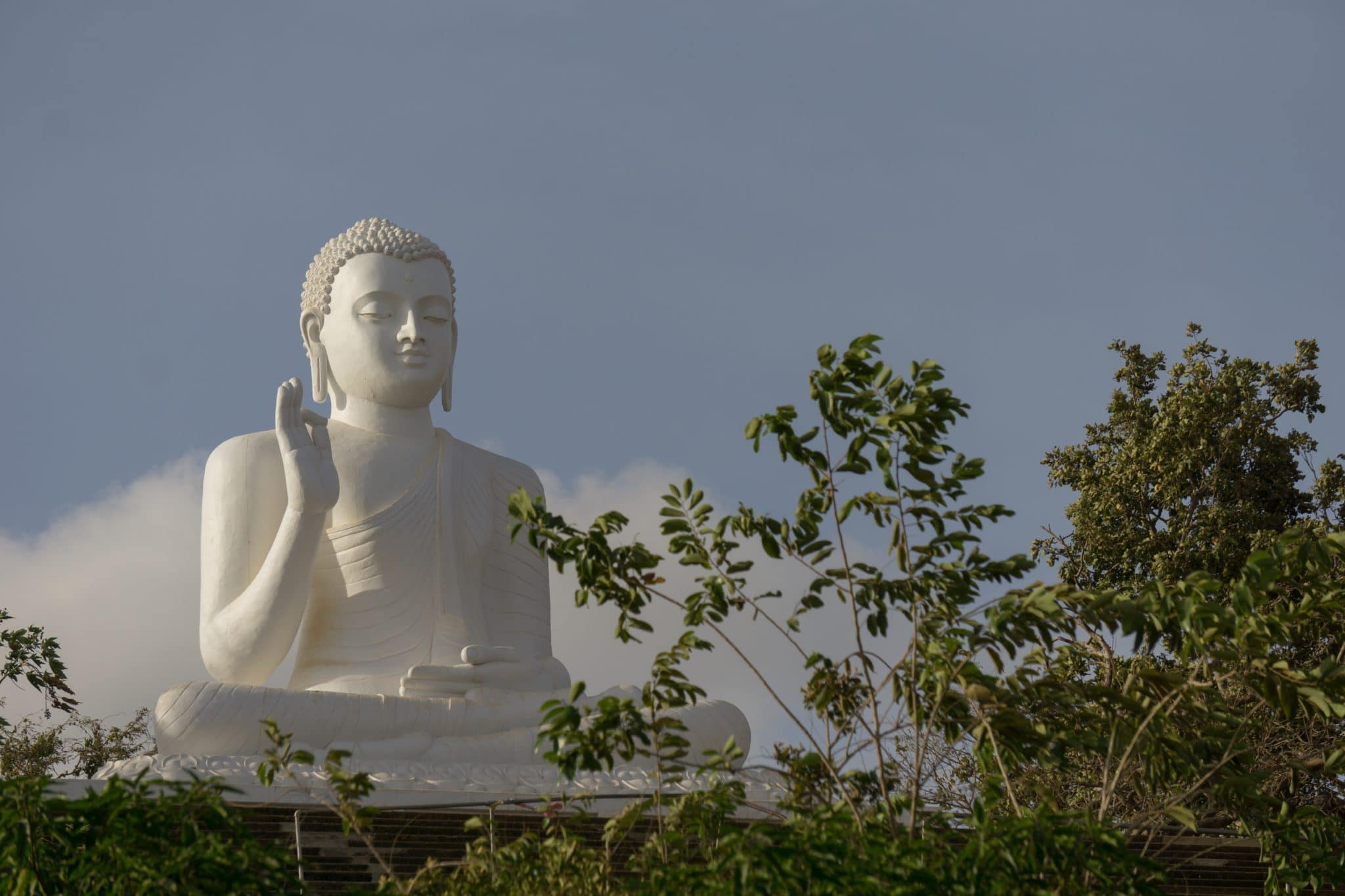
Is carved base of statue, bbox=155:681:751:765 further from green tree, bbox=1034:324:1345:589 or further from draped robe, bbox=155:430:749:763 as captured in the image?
green tree, bbox=1034:324:1345:589

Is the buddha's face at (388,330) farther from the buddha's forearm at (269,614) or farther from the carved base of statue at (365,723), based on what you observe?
the carved base of statue at (365,723)

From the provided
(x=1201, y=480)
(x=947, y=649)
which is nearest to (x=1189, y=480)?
(x=1201, y=480)

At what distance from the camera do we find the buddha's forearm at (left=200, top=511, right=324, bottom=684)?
10.2m

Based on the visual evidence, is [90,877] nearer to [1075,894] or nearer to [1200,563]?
[1075,894]

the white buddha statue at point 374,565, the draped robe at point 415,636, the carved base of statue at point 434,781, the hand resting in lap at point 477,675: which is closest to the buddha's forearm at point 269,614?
the white buddha statue at point 374,565

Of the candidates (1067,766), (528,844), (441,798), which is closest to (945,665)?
(1067,766)

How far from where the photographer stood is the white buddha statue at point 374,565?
32.2 ft

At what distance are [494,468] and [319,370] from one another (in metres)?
A: 1.26

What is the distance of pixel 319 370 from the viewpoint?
37.6ft

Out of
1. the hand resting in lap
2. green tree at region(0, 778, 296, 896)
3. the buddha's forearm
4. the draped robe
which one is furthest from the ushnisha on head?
green tree at region(0, 778, 296, 896)

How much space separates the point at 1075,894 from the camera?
5188 millimetres

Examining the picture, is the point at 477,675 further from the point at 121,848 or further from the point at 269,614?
the point at 121,848

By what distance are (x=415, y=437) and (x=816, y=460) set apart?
5619mm

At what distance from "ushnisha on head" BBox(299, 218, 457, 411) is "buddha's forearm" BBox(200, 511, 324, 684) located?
1260 mm
